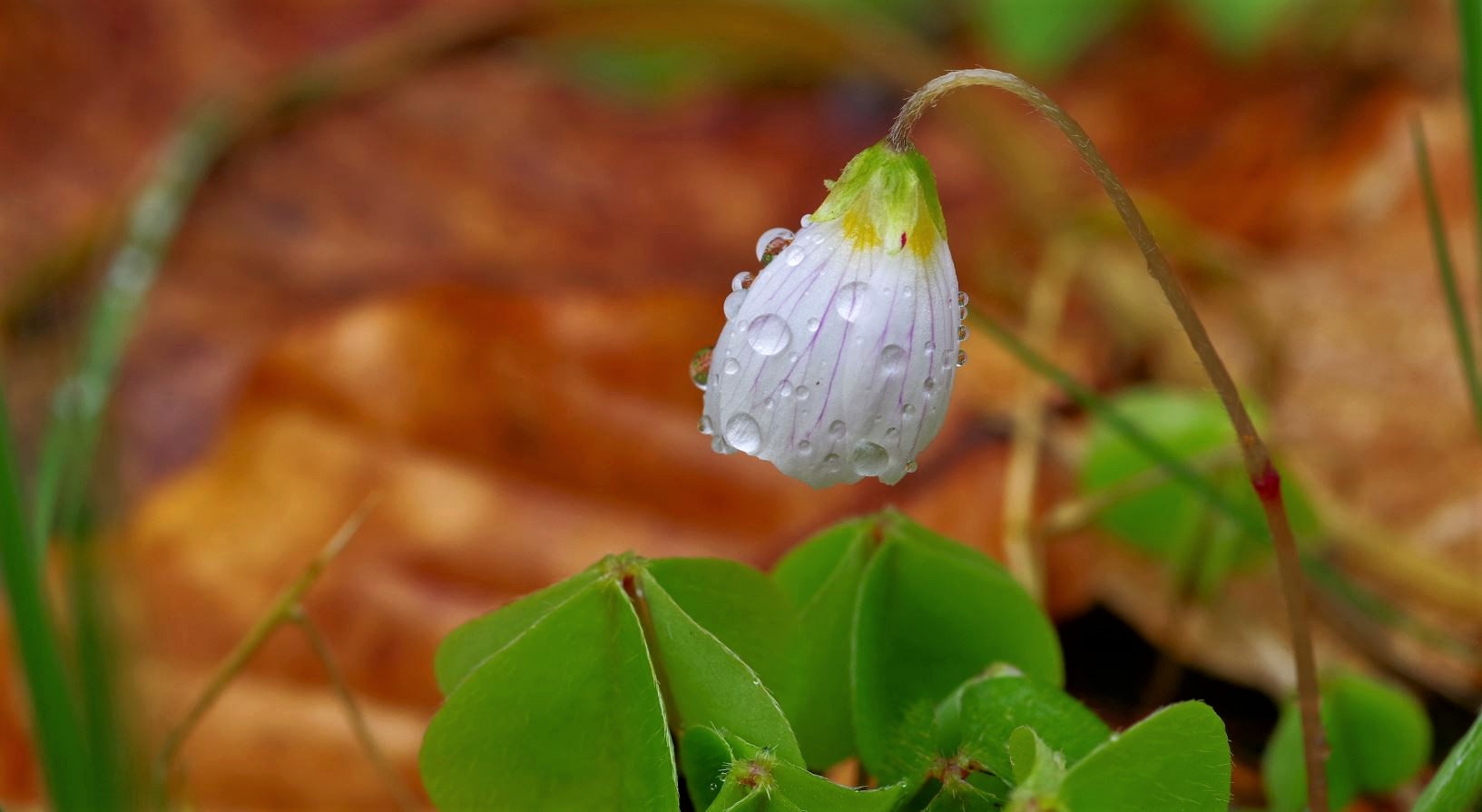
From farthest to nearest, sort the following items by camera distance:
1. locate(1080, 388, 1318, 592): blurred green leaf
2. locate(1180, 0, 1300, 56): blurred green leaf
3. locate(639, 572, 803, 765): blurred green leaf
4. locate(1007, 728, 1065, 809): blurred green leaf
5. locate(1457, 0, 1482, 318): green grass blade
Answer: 1. locate(1180, 0, 1300, 56): blurred green leaf
2. locate(1080, 388, 1318, 592): blurred green leaf
3. locate(1457, 0, 1482, 318): green grass blade
4. locate(639, 572, 803, 765): blurred green leaf
5. locate(1007, 728, 1065, 809): blurred green leaf

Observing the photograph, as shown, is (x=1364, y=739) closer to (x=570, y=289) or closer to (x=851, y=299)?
(x=851, y=299)

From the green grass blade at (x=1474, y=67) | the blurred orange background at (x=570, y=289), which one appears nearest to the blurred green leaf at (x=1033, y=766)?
the green grass blade at (x=1474, y=67)

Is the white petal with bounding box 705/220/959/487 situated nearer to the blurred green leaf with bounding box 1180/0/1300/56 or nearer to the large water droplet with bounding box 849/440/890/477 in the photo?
the large water droplet with bounding box 849/440/890/477

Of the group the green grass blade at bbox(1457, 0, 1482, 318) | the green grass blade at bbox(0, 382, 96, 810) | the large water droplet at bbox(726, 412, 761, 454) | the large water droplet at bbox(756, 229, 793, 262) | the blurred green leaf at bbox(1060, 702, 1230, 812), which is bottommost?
the green grass blade at bbox(0, 382, 96, 810)

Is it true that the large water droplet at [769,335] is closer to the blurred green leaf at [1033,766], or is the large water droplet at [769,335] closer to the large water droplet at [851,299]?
the large water droplet at [851,299]

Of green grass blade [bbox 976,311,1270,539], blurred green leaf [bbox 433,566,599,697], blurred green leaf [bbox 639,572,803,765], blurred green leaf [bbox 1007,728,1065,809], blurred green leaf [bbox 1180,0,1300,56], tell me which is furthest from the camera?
blurred green leaf [bbox 1180,0,1300,56]

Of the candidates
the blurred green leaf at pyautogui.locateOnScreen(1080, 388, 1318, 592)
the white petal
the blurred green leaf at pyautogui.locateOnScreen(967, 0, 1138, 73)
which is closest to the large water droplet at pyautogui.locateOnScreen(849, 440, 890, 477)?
the white petal
